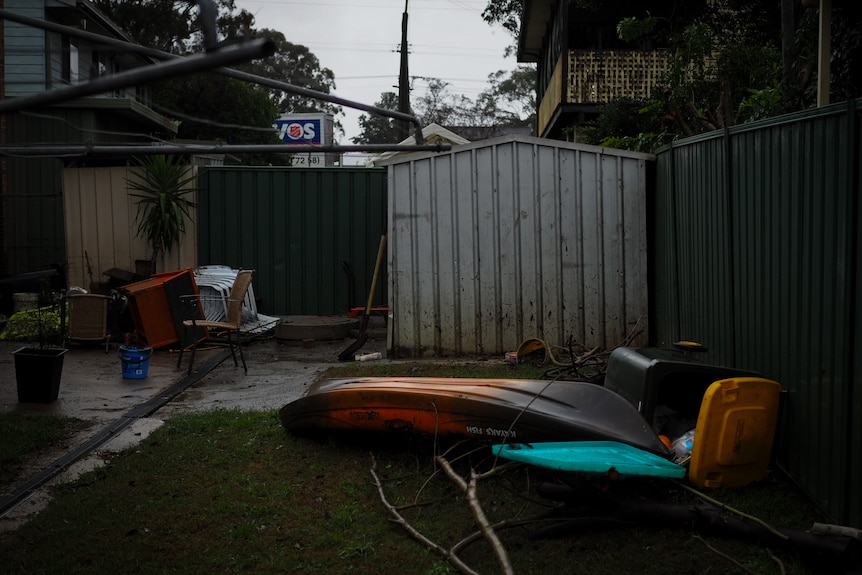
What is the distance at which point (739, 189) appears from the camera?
5695 millimetres

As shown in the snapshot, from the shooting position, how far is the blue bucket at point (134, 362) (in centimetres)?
883

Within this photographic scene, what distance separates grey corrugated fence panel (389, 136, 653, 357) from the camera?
380 inches

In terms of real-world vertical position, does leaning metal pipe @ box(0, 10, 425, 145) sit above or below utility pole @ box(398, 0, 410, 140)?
below

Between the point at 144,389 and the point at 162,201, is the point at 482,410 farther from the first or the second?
the point at 162,201

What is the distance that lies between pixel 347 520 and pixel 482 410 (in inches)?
41.5

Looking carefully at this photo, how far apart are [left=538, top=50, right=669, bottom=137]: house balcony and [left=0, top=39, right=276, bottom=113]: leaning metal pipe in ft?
46.5

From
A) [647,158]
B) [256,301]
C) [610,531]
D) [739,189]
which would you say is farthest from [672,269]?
[256,301]

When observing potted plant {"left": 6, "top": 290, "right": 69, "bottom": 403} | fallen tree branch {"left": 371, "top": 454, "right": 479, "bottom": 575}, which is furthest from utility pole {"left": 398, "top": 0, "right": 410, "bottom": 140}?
fallen tree branch {"left": 371, "top": 454, "right": 479, "bottom": 575}

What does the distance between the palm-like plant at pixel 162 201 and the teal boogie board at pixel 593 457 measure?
32.5ft

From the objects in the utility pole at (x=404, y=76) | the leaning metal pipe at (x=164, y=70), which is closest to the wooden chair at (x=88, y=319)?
the leaning metal pipe at (x=164, y=70)

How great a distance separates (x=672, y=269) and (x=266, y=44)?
19.8ft

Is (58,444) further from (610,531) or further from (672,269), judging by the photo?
(672,269)

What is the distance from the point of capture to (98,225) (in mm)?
13867

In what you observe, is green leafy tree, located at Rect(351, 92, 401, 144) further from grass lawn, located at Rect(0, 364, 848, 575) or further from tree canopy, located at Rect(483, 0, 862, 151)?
grass lawn, located at Rect(0, 364, 848, 575)
